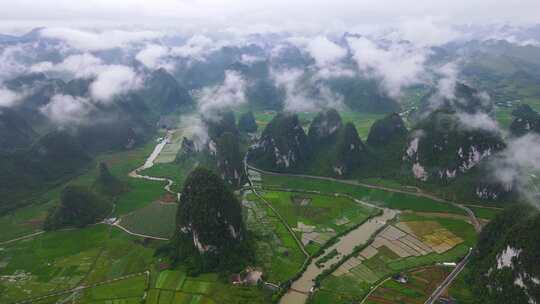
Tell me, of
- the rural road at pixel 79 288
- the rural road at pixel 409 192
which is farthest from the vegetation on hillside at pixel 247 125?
the rural road at pixel 79 288

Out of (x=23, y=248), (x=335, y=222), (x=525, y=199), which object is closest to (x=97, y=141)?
(x=23, y=248)

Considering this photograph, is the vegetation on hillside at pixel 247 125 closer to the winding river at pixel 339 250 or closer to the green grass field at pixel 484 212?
the winding river at pixel 339 250

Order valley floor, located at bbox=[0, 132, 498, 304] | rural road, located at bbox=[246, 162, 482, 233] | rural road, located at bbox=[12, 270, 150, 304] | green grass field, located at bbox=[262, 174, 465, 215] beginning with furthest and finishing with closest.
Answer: green grass field, located at bbox=[262, 174, 465, 215]
rural road, located at bbox=[246, 162, 482, 233]
rural road, located at bbox=[12, 270, 150, 304]
valley floor, located at bbox=[0, 132, 498, 304]

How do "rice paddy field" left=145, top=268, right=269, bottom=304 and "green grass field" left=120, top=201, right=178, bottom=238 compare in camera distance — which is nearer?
"rice paddy field" left=145, top=268, right=269, bottom=304

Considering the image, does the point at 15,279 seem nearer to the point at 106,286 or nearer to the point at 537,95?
the point at 106,286

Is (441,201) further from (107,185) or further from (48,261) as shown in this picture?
(48,261)

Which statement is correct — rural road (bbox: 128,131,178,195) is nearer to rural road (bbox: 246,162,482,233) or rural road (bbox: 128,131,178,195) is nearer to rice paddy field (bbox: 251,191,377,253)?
rural road (bbox: 246,162,482,233)

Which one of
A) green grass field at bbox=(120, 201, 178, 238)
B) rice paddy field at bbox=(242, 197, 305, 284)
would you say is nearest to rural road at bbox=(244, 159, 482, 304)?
rice paddy field at bbox=(242, 197, 305, 284)
